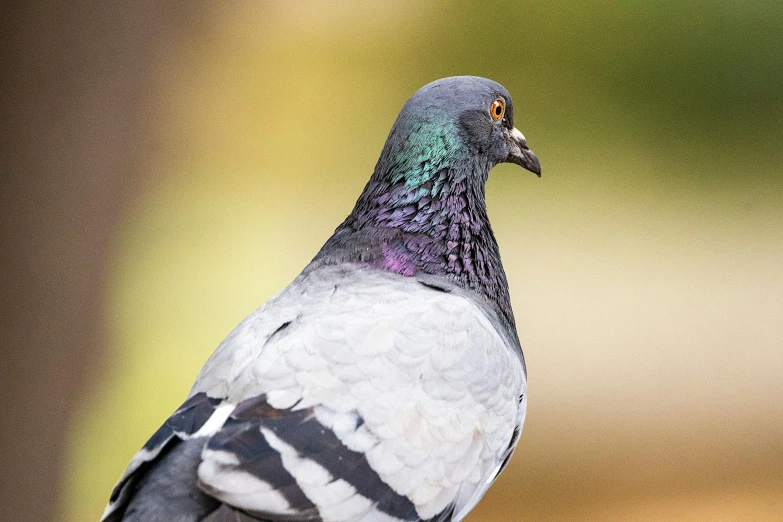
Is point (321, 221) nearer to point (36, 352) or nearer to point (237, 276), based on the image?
point (237, 276)

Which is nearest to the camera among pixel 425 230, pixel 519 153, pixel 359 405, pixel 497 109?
pixel 359 405

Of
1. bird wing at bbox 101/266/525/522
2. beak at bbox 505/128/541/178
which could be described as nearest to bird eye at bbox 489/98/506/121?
beak at bbox 505/128/541/178

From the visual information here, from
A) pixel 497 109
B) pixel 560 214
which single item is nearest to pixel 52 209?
Result: pixel 497 109

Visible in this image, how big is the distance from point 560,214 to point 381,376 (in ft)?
11.9

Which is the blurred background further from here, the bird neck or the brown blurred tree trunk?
the bird neck

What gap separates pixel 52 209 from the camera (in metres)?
3.56

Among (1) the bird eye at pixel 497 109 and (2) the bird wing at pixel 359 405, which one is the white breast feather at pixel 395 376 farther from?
(1) the bird eye at pixel 497 109

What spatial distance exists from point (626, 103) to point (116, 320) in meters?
3.43

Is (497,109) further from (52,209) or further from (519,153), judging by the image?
(52,209)

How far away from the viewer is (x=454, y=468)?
2.08m

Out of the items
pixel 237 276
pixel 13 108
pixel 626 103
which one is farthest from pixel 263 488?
pixel 626 103

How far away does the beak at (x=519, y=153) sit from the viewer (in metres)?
2.86

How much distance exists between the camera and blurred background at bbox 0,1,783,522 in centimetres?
461

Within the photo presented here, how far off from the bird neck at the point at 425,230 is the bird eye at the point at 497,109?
0.68 feet
